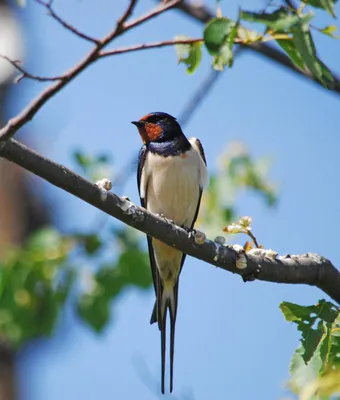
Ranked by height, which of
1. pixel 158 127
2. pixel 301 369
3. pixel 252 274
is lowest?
pixel 301 369

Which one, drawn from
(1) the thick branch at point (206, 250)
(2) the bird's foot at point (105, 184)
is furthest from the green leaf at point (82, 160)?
(2) the bird's foot at point (105, 184)

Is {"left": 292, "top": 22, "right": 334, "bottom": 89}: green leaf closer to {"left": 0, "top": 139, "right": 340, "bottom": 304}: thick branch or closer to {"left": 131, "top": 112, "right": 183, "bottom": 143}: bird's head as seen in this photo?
{"left": 0, "top": 139, "right": 340, "bottom": 304}: thick branch

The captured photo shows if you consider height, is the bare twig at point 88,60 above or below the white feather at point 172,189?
below

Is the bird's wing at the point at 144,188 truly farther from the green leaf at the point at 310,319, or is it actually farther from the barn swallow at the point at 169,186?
the green leaf at the point at 310,319

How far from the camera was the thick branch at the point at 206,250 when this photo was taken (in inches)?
76.9

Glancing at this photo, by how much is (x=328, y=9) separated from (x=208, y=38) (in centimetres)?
24

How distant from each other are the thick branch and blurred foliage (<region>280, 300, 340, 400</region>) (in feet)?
0.87

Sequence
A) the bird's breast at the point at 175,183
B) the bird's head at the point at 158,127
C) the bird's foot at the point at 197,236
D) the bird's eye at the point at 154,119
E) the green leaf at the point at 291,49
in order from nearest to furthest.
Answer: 1. the green leaf at the point at 291,49
2. the bird's foot at the point at 197,236
3. the bird's breast at the point at 175,183
4. the bird's head at the point at 158,127
5. the bird's eye at the point at 154,119

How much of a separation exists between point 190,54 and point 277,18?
0.35 meters

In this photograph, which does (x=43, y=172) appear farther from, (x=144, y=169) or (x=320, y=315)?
(x=144, y=169)

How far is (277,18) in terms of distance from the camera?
1.64 metres

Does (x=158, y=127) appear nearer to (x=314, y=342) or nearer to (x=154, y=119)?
(x=154, y=119)

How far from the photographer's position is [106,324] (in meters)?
3.97

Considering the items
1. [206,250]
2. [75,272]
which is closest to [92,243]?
[75,272]
